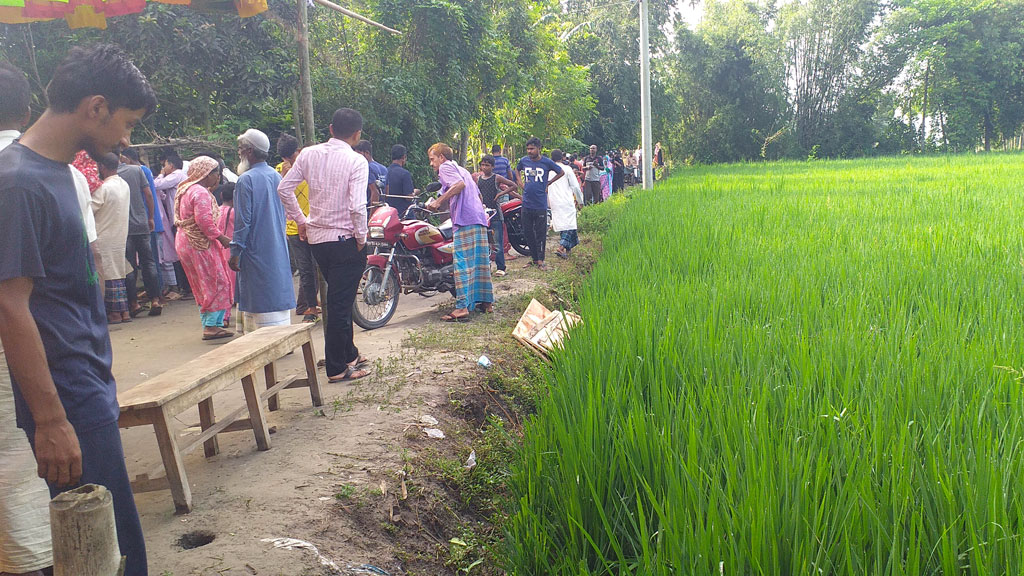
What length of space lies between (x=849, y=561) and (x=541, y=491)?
1068 millimetres

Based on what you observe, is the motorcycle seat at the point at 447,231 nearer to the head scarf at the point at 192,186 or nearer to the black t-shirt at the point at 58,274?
the head scarf at the point at 192,186

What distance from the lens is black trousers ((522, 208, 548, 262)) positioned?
29.1 feet

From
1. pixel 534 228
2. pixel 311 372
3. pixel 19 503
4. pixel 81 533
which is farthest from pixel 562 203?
pixel 81 533

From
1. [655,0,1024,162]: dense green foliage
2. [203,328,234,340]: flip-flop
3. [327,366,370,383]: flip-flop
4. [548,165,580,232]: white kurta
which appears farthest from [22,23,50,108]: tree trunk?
[655,0,1024,162]: dense green foliage

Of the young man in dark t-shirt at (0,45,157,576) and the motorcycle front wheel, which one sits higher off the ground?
→ the young man in dark t-shirt at (0,45,157,576)

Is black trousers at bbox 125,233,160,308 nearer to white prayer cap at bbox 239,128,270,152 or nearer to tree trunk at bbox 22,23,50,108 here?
tree trunk at bbox 22,23,50,108

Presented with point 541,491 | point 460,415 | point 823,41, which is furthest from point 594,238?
point 823,41

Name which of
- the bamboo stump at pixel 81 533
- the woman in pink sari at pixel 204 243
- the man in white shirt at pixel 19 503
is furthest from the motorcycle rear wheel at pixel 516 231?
the bamboo stump at pixel 81 533

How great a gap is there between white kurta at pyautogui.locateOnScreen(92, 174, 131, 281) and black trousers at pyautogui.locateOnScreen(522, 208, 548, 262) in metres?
4.28

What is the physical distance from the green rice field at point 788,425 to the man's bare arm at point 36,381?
110 cm

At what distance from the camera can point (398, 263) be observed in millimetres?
6801

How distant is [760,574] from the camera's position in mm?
1517

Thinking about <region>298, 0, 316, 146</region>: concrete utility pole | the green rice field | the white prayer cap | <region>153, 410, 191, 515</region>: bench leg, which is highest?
<region>298, 0, 316, 146</region>: concrete utility pole

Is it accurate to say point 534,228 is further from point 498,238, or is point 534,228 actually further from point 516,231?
point 516,231
